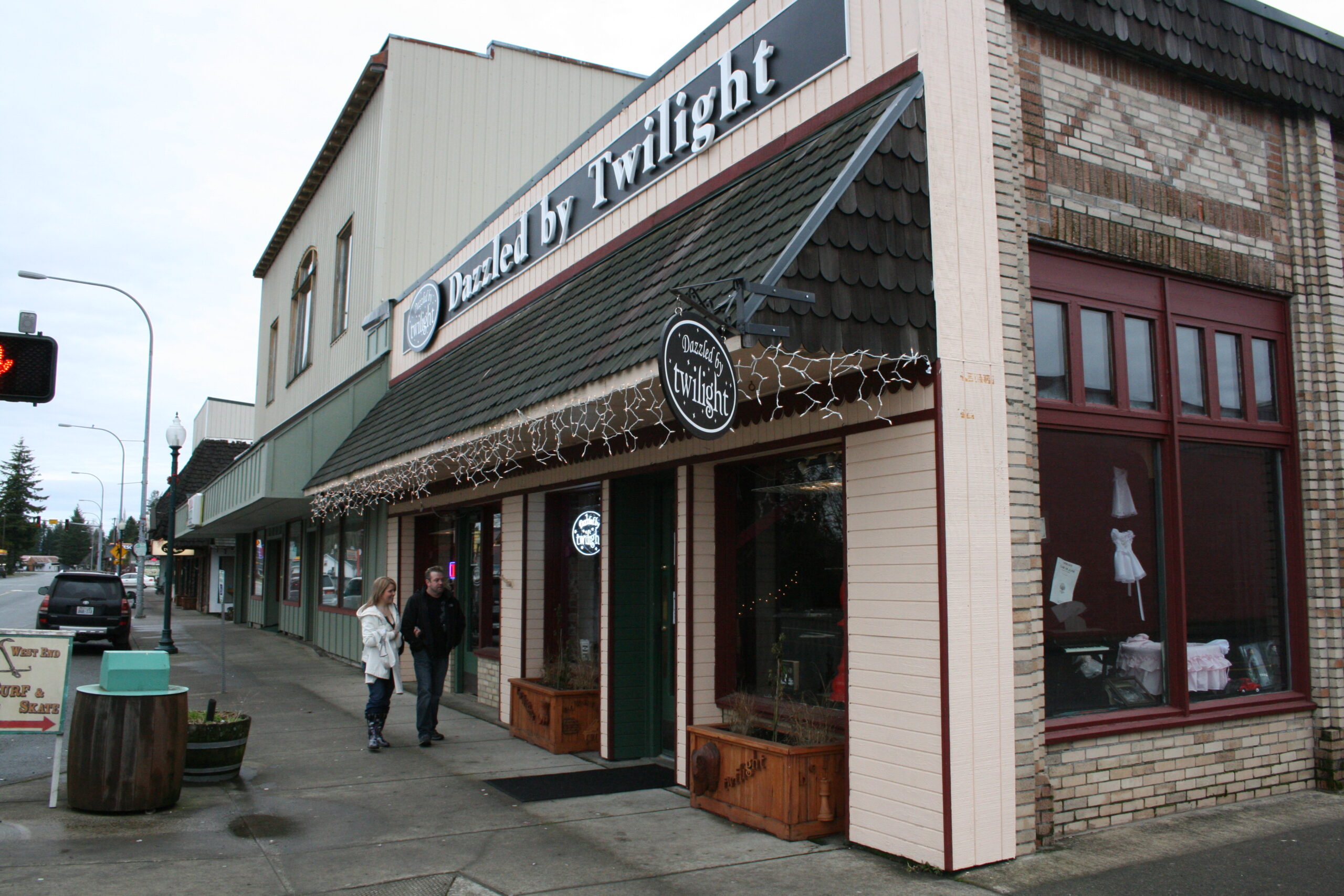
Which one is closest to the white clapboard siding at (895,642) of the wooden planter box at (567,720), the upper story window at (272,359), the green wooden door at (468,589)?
the wooden planter box at (567,720)

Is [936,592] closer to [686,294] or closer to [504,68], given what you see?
[686,294]

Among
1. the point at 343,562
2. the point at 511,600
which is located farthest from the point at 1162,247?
the point at 343,562

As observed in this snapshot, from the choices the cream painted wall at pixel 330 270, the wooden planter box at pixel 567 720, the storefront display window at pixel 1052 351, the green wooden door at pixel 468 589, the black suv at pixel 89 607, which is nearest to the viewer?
the storefront display window at pixel 1052 351

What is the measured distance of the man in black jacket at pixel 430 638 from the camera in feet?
31.7

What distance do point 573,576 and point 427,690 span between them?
1.84m

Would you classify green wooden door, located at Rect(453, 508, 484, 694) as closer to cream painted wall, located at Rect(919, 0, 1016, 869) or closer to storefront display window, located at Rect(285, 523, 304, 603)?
cream painted wall, located at Rect(919, 0, 1016, 869)

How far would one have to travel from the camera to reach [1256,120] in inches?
306

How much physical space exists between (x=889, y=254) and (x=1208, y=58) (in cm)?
359

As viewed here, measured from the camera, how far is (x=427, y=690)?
31.8 feet

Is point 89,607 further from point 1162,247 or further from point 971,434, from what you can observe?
point 1162,247

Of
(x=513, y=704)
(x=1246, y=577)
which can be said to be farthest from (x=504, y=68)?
(x=1246, y=577)

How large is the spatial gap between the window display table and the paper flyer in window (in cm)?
59

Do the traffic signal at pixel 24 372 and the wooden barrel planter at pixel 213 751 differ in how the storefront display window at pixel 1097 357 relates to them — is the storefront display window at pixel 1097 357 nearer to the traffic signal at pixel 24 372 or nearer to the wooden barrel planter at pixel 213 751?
the wooden barrel planter at pixel 213 751

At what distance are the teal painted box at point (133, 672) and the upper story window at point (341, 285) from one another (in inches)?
502
